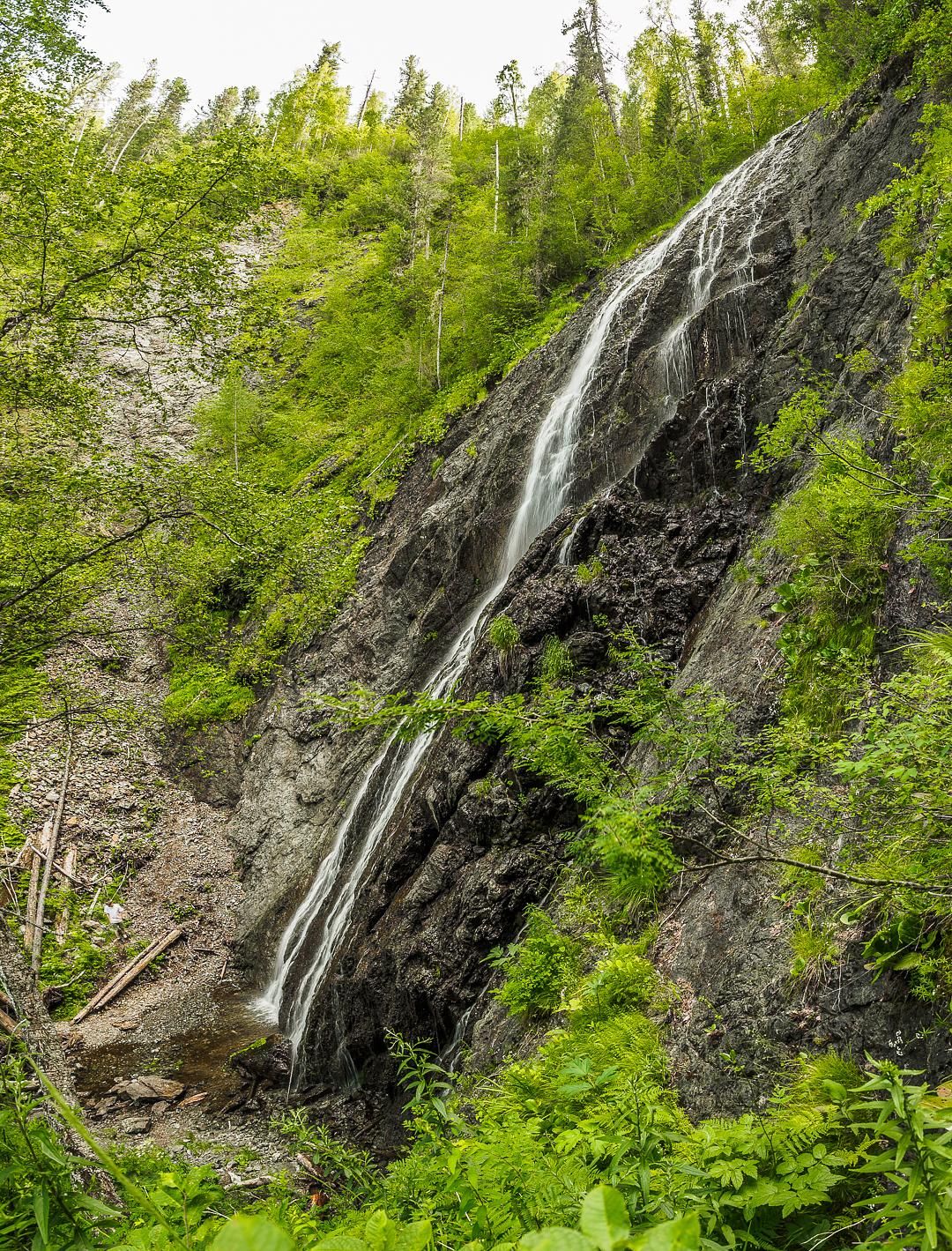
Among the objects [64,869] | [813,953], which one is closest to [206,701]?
[64,869]

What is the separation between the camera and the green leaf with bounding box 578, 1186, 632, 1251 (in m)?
0.57

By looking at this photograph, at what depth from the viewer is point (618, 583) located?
8352 mm

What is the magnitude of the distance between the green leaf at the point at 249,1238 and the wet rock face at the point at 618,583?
10.4 feet

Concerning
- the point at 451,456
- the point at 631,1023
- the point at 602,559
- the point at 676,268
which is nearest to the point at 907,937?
the point at 631,1023

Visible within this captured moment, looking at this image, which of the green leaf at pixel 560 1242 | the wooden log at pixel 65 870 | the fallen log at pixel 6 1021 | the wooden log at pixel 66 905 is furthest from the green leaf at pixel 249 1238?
the wooden log at pixel 65 870

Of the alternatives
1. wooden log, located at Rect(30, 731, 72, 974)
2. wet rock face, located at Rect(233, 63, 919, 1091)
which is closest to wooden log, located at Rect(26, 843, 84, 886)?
wooden log, located at Rect(30, 731, 72, 974)

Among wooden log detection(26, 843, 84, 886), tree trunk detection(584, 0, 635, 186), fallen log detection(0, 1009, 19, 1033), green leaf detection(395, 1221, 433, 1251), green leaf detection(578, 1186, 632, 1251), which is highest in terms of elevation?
tree trunk detection(584, 0, 635, 186)

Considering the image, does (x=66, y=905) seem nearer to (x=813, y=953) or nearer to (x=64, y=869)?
(x=64, y=869)

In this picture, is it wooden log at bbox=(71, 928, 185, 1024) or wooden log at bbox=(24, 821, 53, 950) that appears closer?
wooden log at bbox=(71, 928, 185, 1024)

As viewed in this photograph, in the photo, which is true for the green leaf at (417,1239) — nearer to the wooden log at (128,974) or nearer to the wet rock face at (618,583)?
the wet rock face at (618,583)

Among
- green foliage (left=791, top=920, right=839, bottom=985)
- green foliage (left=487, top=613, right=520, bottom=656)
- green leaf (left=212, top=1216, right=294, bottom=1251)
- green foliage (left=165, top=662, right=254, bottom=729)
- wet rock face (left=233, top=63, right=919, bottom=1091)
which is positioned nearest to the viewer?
green leaf (left=212, top=1216, right=294, bottom=1251)

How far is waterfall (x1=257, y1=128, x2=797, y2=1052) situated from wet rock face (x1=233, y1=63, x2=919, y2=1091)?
15 centimetres

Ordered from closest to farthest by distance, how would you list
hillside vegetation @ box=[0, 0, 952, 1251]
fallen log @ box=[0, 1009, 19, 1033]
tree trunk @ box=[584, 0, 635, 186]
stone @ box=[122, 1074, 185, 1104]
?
1. hillside vegetation @ box=[0, 0, 952, 1251]
2. stone @ box=[122, 1074, 185, 1104]
3. fallen log @ box=[0, 1009, 19, 1033]
4. tree trunk @ box=[584, 0, 635, 186]

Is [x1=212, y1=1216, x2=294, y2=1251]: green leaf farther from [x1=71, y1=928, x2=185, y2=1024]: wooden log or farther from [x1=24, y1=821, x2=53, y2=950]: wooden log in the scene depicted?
[x1=24, y1=821, x2=53, y2=950]: wooden log
